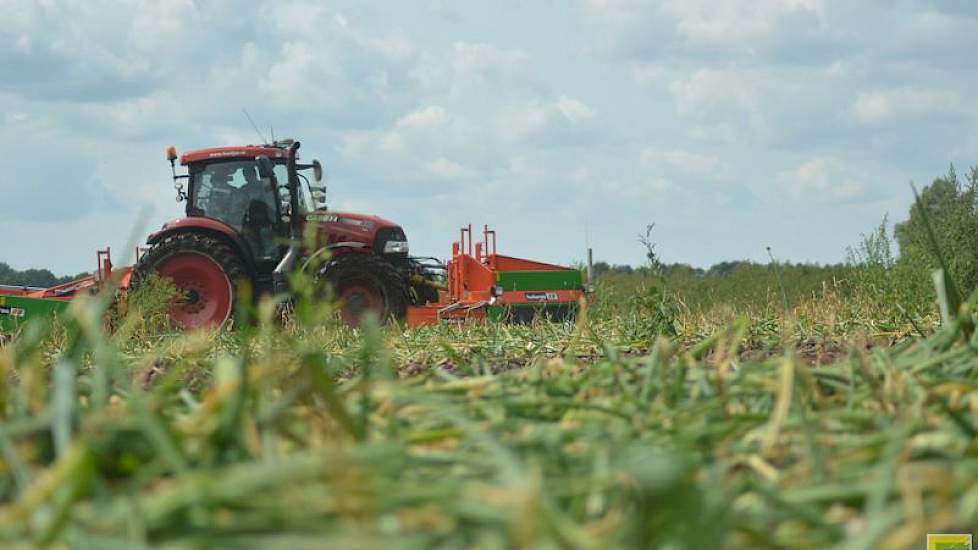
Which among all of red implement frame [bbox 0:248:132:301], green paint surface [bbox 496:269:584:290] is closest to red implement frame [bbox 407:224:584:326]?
green paint surface [bbox 496:269:584:290]

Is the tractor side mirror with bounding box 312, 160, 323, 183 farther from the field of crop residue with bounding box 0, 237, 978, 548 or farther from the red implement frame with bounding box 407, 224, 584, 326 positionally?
the field of crop residue with bounding box 0, 237, 978, 548

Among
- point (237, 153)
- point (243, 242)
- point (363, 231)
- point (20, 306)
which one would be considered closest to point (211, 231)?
point (243, 242)

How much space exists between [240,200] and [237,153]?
58cm

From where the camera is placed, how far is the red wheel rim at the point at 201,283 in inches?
494

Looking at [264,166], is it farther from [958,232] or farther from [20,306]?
[958,232]

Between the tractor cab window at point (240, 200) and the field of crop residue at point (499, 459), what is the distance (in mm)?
11189

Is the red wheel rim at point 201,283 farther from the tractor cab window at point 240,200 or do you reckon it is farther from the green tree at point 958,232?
the green tree at point 958,232

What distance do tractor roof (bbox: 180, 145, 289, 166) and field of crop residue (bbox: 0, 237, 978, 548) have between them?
37.2 ft

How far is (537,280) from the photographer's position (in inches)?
562

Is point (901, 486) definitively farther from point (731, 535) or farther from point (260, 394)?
point (260, 394)

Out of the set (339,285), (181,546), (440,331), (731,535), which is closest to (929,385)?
(731,535)

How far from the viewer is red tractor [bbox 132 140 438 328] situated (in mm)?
12500

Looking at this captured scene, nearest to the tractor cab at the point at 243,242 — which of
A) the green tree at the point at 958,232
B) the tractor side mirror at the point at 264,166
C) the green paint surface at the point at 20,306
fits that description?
the tractor side mirror at the point at 264,166

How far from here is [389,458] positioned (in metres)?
1.09
